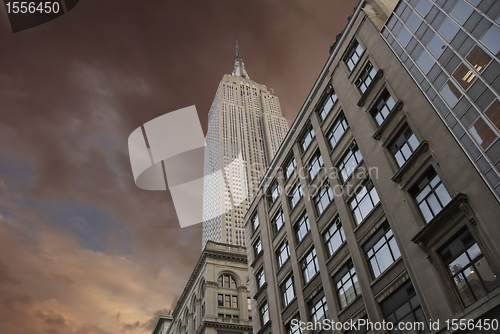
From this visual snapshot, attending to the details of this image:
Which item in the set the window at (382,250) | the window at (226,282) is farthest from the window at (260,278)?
the window at (226,282)

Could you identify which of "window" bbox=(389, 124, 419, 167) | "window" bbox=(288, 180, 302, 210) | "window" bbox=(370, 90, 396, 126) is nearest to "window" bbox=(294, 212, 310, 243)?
"window" bbox=(288, 180, 302, 210)

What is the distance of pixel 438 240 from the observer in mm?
17359

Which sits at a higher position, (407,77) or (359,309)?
(407,77)

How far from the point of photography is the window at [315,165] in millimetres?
31375

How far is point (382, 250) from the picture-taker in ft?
70.3

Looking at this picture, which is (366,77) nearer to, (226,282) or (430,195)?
(430,195)

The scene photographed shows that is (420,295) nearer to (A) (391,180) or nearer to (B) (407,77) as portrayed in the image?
(A) (391,180)

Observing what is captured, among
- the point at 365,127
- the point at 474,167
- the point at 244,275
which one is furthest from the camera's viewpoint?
the point at 244,275

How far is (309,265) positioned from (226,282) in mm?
27088

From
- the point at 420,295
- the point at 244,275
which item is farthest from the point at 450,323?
the point at 244,275

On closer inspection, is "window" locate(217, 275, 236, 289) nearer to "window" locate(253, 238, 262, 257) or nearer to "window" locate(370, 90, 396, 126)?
"window" locate(253, 238, 262, 257)

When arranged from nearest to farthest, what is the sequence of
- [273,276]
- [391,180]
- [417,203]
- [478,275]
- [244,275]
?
[478,275], [417,203], [391,180], [273,276], [244,275]

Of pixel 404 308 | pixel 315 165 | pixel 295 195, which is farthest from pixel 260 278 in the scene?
pixel 404 308

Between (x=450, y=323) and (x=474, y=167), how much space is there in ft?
22.1
